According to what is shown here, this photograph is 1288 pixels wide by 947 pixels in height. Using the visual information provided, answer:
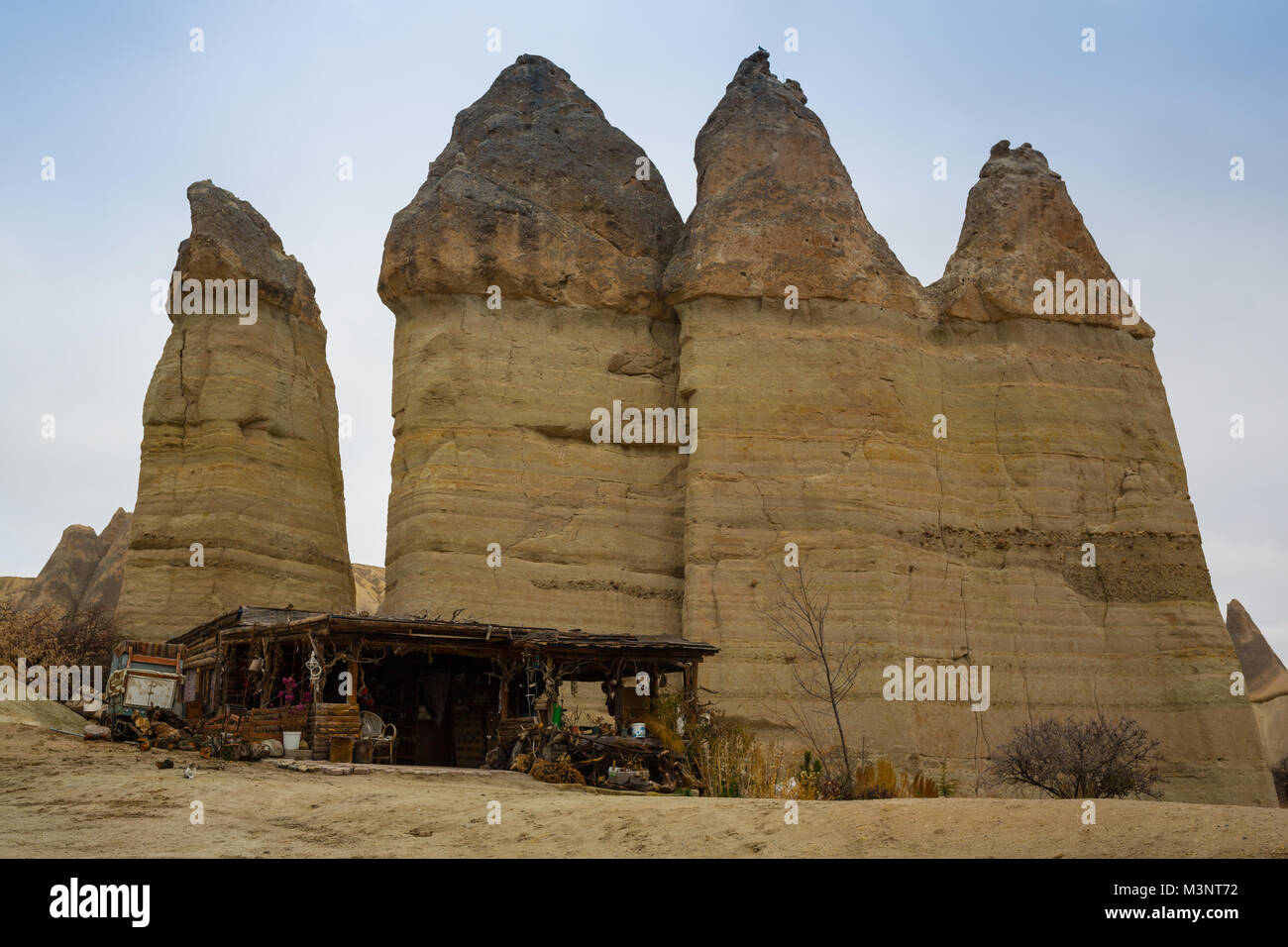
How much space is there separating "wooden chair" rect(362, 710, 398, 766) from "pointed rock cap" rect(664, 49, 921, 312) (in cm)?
1280

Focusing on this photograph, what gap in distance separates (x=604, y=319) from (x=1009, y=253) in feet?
32.3

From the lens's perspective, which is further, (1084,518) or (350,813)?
(1084,518)

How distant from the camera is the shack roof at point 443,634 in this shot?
19.2 meters

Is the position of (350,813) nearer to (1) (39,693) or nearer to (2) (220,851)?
(2) (220,851)

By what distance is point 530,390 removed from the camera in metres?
28.5

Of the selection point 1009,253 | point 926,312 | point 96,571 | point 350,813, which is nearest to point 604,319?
point 926,312

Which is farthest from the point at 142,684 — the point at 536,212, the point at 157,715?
the point at 536,212

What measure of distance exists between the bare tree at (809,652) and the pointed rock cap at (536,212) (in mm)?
8026

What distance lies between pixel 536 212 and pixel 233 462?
9.39 m

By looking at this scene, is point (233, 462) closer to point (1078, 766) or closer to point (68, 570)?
point (1078, 766)

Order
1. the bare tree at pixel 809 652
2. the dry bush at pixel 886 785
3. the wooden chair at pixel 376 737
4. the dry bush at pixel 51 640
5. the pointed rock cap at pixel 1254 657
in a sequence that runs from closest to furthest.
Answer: the dry bush at pixel 886 785, the wooden chair at pixel 376 737, the bare tree at pixel 809 652, the dry bush at pixel 51 640, the pointed rock cap at pixel 1254 657

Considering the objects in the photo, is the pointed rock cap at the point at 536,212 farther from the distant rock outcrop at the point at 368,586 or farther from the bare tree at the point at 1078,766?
the distant rock outcrop at the point at 368,586

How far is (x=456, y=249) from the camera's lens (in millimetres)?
28938

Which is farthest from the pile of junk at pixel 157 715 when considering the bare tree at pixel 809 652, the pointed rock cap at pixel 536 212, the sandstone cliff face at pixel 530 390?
the bare tree at pixel 809 652
